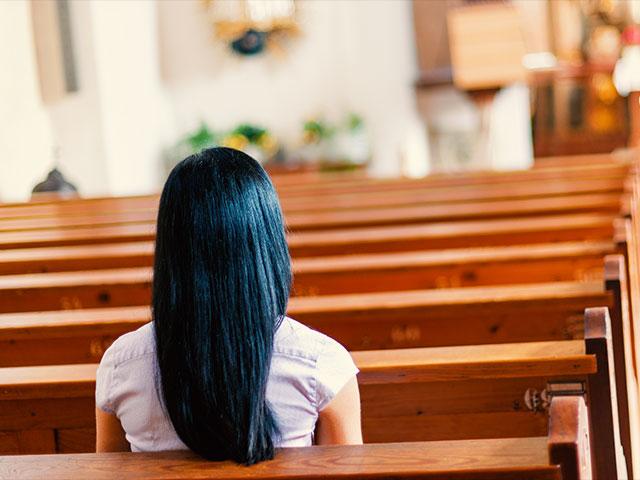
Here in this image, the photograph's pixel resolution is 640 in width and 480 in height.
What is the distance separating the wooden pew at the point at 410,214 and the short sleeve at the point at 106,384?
2.95 m

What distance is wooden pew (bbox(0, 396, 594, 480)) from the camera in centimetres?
135

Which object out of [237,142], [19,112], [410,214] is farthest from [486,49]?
[410,214]

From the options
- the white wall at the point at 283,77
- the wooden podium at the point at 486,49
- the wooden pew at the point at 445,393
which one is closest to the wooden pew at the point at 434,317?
the wooden pew at the point at 445,393

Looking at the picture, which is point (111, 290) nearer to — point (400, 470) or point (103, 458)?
point (103, 458)

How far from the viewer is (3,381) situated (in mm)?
2227

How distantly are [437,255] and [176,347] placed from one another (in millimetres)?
2079

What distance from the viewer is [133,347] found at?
176 cm

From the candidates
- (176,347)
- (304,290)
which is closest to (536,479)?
(176,347)

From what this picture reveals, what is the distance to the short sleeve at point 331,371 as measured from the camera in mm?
1722

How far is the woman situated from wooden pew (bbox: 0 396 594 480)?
3.1 inches

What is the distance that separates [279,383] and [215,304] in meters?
0.17

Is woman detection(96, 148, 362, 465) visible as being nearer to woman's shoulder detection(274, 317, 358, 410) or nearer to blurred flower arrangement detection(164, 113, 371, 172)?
woman's shoulder detection(274, 317, 358, 410)

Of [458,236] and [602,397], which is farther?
[458,236]

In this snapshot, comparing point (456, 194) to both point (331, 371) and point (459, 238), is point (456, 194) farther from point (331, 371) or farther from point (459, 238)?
point (331, 371)
